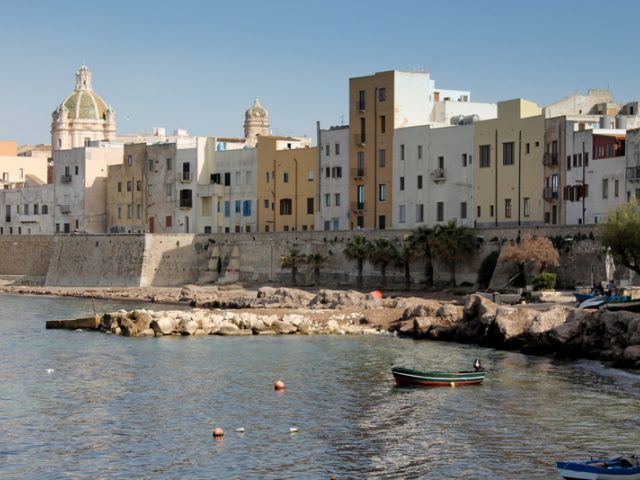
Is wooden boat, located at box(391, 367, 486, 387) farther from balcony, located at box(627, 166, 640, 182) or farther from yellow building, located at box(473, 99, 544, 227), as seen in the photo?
yellow building, located at box(473, 99, 544, 227)

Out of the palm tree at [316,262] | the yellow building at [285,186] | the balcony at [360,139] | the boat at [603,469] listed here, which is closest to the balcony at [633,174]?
the palm tree at [316,262]

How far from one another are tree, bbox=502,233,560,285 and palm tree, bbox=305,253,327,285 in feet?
55.5

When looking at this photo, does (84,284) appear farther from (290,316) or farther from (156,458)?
(156,458)

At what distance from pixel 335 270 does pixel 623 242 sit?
83.4 feet

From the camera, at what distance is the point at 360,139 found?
79.9 metres

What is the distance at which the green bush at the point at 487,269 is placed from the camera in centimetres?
6425

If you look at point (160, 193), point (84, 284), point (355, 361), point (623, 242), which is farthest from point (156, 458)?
point (160, 193)

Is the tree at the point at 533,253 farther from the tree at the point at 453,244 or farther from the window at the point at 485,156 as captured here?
the window at the point at 485,156

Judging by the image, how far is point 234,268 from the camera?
81812 mm

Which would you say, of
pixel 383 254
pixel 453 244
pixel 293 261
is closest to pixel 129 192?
pixel 293 261

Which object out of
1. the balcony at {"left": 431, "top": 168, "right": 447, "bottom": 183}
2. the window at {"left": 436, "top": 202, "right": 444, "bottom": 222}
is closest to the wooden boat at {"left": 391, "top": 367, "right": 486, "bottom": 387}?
the window at {"left": 436, "top": 202, "right": 444, "bottom": 222}

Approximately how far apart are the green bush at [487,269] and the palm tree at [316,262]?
13.8 metres

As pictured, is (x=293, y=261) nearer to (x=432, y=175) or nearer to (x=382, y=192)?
(x=382, y=192)

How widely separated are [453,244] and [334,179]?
57.7 ft
